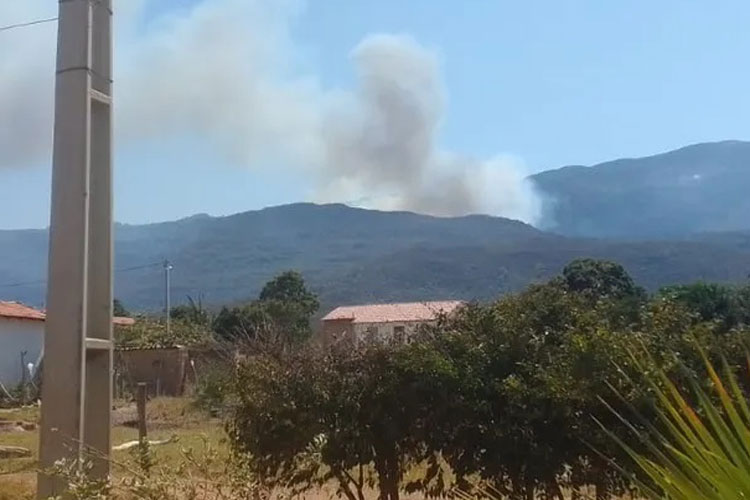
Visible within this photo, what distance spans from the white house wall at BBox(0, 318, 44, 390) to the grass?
480 inches

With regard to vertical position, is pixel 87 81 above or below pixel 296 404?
above

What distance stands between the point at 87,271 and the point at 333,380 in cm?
280

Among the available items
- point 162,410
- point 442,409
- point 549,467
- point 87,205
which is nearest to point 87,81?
point 87,205

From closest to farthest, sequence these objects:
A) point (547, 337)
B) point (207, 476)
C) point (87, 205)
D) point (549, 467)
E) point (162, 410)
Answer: point (207, 476), point (87, 205), point (549, 467), point (547, 337), point (162, 410)

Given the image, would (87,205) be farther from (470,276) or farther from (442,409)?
(470,276)

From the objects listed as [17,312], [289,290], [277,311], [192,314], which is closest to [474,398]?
[17,312]

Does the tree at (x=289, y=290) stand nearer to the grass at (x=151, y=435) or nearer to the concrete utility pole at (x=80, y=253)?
the grass at (x=151, y=435)

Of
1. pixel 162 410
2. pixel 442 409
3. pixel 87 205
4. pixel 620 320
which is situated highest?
pixel 87 205

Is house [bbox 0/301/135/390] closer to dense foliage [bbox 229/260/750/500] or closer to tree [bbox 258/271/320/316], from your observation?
tree [bbox 258/271/320/316]

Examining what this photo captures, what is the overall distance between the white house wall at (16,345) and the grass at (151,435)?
40.0 feet

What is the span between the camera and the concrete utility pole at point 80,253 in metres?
7.08

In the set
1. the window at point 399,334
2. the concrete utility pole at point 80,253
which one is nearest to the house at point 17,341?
the window at point 399,334

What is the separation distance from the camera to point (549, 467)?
884 centimetres


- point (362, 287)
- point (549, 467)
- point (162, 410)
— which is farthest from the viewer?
point (362, 287)
